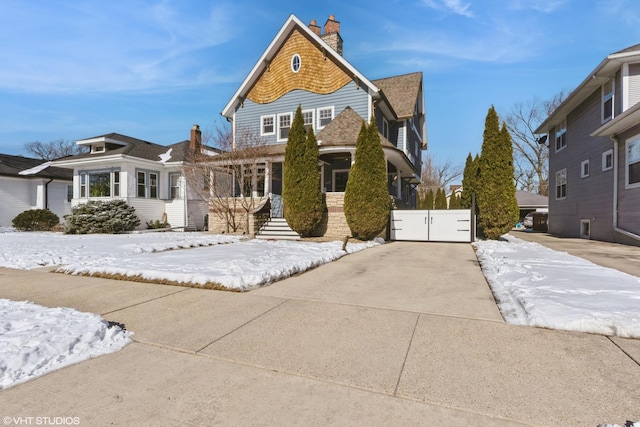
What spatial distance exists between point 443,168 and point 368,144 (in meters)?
37.1

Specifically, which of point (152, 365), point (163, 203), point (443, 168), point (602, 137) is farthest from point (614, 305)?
point (443, 168)

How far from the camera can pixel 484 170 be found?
12.3 metres

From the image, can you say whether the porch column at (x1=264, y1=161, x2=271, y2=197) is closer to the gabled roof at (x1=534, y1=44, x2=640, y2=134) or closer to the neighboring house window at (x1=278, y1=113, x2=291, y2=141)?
the neighboring house window at (x1=278, y1=113, x2=291, y2=141)

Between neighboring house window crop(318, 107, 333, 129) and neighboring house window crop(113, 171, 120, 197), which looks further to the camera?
neighboring house window crop(113, 171, 120, 197)

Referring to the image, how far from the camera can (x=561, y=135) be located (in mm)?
18344

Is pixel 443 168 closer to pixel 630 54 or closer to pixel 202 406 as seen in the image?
pixel 630 54

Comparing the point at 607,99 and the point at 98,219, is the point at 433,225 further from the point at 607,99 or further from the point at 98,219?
the point at 98,219

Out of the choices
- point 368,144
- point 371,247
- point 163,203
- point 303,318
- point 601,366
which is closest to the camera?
point 601,366

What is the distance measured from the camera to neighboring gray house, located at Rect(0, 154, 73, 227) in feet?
69.5

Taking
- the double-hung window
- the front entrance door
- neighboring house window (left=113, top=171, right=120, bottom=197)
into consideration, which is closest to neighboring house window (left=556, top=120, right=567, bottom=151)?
the front entrance door

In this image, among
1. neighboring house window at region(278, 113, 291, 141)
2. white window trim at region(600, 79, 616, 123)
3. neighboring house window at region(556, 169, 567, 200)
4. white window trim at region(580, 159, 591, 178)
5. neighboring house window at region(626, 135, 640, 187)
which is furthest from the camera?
neighboring house window at region(556, 169, 567, 200)

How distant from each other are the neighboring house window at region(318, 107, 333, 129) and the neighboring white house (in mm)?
6706

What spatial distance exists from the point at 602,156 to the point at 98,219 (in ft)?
77.5

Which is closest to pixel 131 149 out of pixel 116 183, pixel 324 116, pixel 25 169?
pixel 116 183
